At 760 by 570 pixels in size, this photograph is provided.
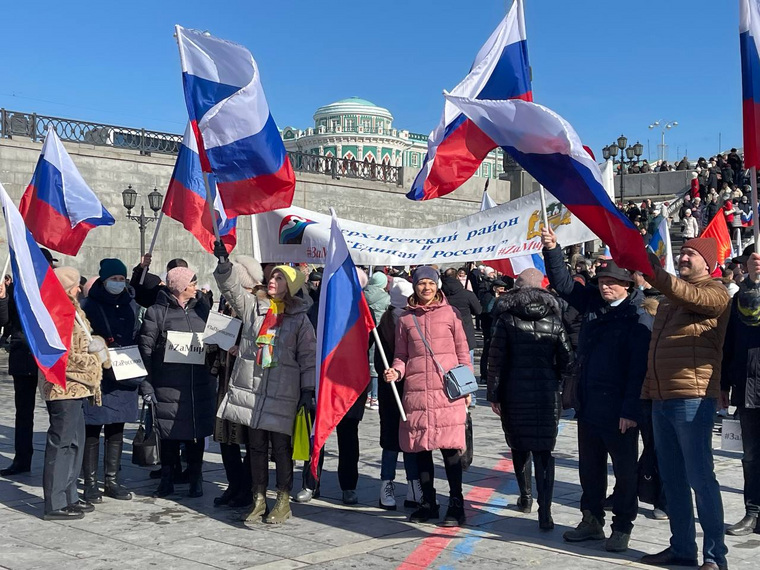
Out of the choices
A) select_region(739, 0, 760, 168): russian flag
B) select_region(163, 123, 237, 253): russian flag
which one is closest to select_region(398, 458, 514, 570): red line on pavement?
select_region(739, 0, 760, 168): russian flag

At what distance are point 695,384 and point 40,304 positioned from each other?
4171 millimetres

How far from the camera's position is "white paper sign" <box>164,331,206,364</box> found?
7.38 metres

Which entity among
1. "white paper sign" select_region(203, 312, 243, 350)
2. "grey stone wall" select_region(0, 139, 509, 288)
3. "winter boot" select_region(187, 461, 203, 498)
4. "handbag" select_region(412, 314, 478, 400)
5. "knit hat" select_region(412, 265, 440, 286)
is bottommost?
"winter boot" select_region(187, 461, 203, 498)

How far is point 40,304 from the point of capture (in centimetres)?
655

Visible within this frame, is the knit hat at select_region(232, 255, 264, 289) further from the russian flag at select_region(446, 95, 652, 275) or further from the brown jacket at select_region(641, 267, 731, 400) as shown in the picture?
the brown jacket at select_region(641, 267, 731, 400)

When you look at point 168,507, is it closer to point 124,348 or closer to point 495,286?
point 124,348

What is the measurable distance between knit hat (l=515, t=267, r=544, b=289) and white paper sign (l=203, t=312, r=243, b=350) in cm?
199

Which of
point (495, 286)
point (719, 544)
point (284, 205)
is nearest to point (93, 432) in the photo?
point (284, 205)

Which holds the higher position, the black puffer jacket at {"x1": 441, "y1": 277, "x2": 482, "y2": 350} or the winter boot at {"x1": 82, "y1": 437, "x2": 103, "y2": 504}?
the black puffer jacket at {"x1": 441, "y1": 277, "x2": 482, "y2": 350}

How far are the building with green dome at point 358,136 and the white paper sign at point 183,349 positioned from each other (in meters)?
93.0

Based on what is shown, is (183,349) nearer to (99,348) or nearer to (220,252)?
(99,348)

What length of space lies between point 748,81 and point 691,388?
2.06 meters

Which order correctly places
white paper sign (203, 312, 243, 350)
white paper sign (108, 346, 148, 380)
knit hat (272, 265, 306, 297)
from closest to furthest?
knit hat (272, 265, 306, 297)
white paper sign (203, 312, 243, 350)
white paper sign (108, 346, 148, 380)

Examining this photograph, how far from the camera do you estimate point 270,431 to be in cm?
666
